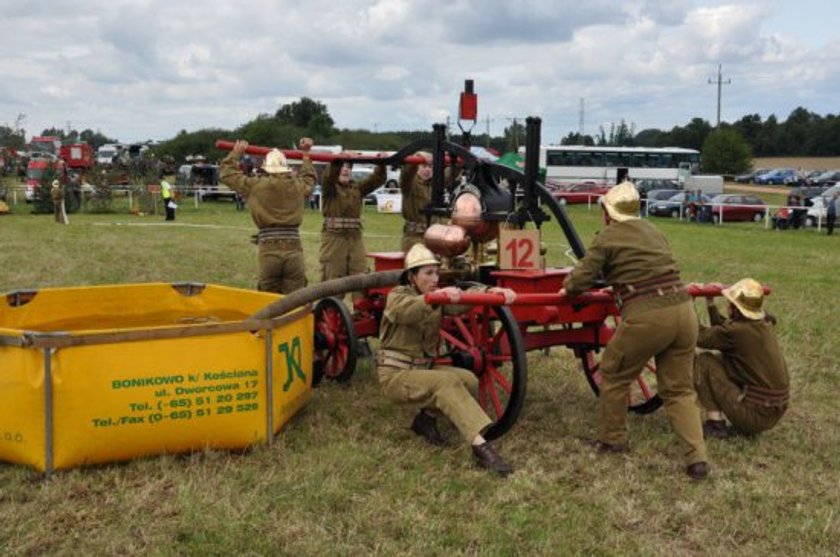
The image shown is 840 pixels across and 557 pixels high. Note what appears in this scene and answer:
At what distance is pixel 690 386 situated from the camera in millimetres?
4453

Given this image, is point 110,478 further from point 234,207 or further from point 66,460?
point 234,207

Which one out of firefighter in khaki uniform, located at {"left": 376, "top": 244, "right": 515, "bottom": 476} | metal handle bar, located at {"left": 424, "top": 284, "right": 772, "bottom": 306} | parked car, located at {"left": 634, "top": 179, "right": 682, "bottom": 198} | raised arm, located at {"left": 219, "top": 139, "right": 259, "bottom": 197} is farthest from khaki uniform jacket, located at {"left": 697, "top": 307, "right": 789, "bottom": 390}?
parked car, located at {"left": 634, "top": 179, "right": 682, "bottom": 198}

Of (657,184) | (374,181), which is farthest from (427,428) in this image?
(657,184)

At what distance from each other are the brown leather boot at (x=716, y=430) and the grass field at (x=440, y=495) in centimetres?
11

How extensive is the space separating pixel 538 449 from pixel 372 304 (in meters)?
1.76

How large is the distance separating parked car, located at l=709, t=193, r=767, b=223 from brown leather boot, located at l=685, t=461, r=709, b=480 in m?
25.8

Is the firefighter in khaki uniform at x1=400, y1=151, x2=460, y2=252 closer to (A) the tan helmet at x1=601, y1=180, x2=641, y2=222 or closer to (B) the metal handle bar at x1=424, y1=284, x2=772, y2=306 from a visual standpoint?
(B) the metal handle bar at x1=424, y1=284, x2=772, y2=306

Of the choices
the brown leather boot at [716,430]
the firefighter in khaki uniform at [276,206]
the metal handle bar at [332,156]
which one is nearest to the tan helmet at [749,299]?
the brown leather boot at [716,430]

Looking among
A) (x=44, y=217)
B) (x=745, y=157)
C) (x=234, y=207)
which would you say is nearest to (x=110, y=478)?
(x=44, y=217)

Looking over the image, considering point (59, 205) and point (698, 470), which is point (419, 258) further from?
point (59, 205)

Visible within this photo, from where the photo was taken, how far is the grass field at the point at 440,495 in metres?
3.46

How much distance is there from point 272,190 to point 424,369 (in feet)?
7.55

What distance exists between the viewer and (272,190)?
6254 millimetres

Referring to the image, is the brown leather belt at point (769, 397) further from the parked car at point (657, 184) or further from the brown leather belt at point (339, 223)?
the parked car at point (657, 184)
